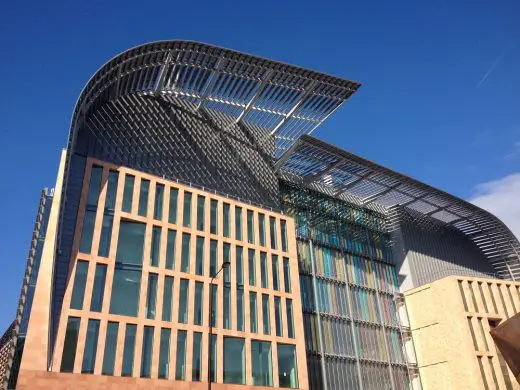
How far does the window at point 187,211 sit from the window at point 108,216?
18.2 feet

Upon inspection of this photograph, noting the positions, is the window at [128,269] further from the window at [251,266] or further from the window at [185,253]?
the window at [251,266]

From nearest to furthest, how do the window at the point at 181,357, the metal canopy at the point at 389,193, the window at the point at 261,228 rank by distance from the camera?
the window at the point at 181,357 < the window at the point at 261,228 < the metal canopy at the point at 389,193

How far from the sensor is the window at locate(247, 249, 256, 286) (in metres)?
41.1

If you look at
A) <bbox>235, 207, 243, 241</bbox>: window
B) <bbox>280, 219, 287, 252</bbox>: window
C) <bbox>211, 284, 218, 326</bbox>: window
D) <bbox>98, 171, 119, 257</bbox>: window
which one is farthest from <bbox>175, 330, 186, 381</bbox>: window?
<bbox>280, 219, 287, 252</bbox>: window

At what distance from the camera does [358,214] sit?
57.0m

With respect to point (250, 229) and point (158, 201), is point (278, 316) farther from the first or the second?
point (158, 201)

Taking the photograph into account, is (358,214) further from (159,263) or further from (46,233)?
(46,233)

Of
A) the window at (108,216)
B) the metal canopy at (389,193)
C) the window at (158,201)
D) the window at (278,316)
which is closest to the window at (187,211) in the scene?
the window at (158,201)

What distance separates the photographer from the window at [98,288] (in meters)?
32.8

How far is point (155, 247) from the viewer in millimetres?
37219

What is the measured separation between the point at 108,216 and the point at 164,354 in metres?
10.2

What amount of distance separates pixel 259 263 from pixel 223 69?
1638cm

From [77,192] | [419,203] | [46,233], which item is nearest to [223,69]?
[77,192]

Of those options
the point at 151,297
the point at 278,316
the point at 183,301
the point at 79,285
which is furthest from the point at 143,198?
the point at 278,316
